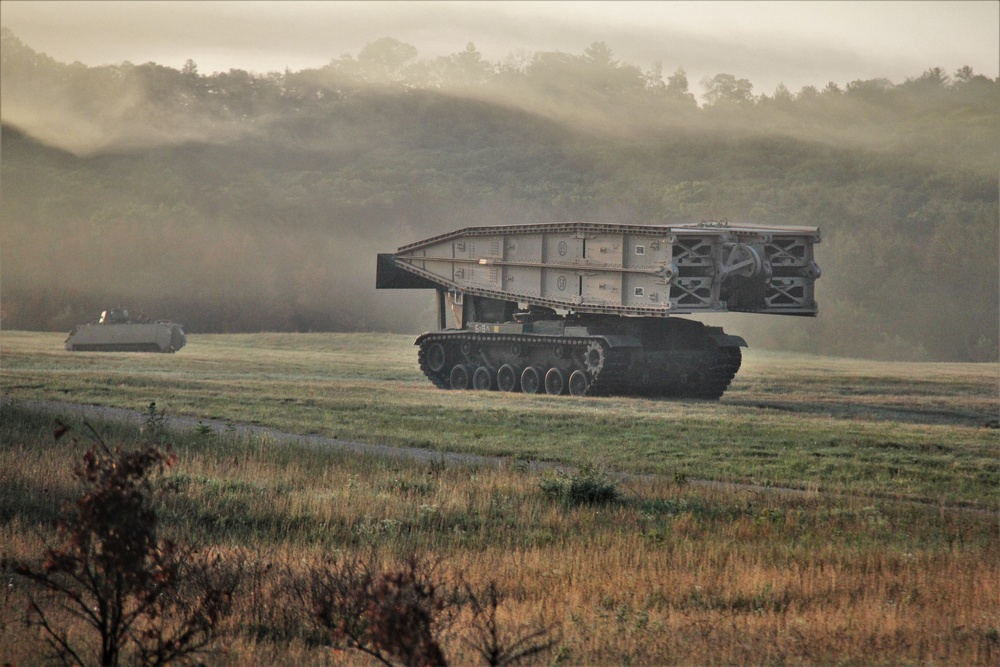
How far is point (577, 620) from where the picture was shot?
8.88 meters

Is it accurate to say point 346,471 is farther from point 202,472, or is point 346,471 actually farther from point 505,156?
point 505,156

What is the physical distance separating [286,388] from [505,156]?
74.9 metres

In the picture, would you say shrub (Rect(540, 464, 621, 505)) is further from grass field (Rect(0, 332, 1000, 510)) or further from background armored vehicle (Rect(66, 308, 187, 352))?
background armored vehicle (Rect(66, 308, 187, 352))

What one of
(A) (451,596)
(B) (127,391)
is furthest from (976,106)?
(A) (451,596)

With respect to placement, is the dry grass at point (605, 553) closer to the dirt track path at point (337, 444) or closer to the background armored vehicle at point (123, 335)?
the dirt track path at point (337, 444)

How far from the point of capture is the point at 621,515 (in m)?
13.6

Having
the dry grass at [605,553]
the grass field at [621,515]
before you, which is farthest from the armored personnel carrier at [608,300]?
the dry grass at [605,553]

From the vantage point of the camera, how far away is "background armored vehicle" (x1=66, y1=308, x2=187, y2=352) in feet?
145

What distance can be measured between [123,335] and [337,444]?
27609 millimetres

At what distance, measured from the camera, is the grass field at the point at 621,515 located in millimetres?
8711

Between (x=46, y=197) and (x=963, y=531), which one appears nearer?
(x=963, y=531)

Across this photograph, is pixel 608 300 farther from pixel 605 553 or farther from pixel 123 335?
pixel 123 335

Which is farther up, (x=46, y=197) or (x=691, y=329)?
(x=46, y=197)

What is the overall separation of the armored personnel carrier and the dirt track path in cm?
889
